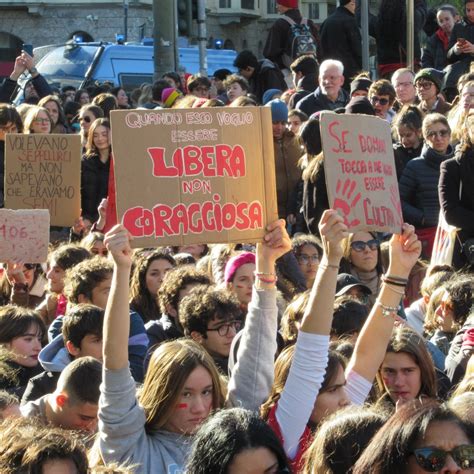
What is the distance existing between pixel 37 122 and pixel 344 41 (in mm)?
4363

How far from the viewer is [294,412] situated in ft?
14.4

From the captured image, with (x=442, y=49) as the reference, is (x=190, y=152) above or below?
below

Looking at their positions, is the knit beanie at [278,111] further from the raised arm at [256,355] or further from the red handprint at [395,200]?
the raised arm at [256,355]

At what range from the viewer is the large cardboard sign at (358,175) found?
542 cm

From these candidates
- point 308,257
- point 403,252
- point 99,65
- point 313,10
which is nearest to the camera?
point 403,252

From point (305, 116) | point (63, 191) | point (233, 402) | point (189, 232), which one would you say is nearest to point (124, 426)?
point (233, 402)

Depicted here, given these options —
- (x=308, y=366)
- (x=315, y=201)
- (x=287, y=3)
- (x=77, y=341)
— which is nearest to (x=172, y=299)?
(x=77, y=341)

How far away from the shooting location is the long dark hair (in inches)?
144

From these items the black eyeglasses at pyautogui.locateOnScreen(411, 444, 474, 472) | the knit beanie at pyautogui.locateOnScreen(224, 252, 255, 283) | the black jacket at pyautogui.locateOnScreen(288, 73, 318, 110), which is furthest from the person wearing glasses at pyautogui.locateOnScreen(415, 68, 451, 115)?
the black eyeglasses at pyautogui.locateOnScreen(411, 444, 474, 472)

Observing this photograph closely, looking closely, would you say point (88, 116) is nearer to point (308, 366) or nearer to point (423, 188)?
point (423, 188)

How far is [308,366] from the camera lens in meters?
4.41

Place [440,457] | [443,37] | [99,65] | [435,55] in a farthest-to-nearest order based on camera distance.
→ [99,65], [435,55], [443,37], [440,457]

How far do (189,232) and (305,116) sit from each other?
5.84 meters

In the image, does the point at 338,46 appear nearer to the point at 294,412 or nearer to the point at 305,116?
the point at 305,116
